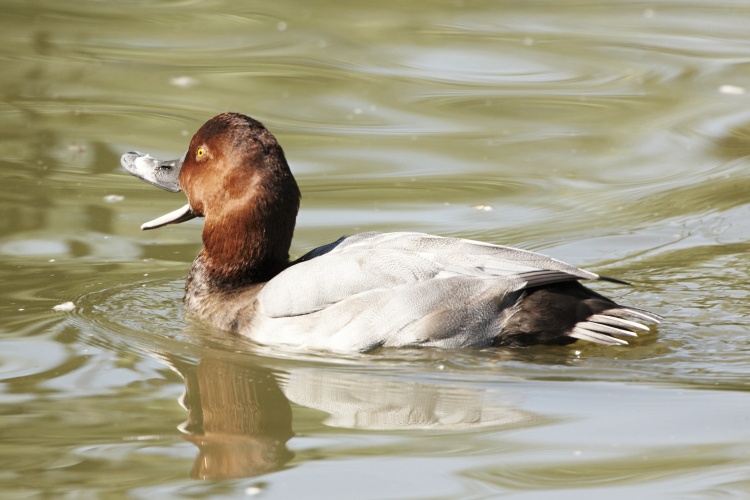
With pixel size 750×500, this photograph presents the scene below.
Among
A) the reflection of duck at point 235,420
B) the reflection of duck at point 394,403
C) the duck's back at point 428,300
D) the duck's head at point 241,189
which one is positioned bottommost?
the reflection of duck at point 235,420

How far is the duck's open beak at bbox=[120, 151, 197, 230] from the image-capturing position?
20.9 feet

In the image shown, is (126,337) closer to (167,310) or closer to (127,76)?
(167,310)

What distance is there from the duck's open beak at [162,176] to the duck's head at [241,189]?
151 millimetres

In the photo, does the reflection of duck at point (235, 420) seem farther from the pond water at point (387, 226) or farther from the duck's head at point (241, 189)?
the duck's head at point (241, 189)

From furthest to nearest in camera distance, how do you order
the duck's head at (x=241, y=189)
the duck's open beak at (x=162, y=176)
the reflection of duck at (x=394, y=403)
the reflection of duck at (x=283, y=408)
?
1. the duck's open beak at (x=162, y=176)
2. the duck's head at (x=241, y=189)
3. the reflection of duck at (x=394, y=403)
4. the reflection of duck at (x=283, y=408)

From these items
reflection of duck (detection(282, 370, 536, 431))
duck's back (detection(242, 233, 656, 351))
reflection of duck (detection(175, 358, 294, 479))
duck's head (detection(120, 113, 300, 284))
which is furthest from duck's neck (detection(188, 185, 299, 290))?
reflection of duck (detection(282, 370, 536, 431))

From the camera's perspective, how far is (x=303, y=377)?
17.0 ft

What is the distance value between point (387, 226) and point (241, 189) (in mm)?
1754

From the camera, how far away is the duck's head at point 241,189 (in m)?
5.93

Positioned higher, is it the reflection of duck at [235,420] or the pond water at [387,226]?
the pond water at [387,226]

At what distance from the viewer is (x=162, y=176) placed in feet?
21.0

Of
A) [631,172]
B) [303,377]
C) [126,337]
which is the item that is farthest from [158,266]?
[631,172]

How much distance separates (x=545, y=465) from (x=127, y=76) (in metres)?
6.85

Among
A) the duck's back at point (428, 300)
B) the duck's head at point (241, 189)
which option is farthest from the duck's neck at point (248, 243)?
the duck's back at point (428, 300)
